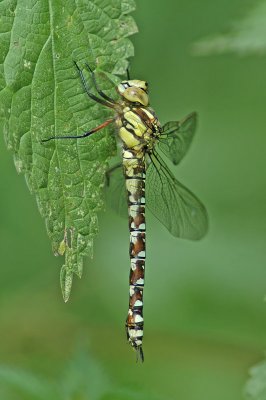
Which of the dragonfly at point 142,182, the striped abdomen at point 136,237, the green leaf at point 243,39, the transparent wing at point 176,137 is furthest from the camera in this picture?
the green leaf at point 243,39

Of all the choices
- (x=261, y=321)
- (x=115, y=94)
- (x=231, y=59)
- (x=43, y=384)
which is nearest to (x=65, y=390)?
(x=43, y=384)

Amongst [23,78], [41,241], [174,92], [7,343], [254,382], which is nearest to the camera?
[23,78]

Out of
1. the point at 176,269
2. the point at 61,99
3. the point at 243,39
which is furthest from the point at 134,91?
the point at 176,269

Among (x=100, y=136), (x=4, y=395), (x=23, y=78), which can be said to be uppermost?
(x=23, y=78)

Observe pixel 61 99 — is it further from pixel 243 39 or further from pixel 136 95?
pixel 243 39

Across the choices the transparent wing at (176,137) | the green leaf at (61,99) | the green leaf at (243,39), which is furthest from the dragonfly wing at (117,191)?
the green leaf at (243,39)

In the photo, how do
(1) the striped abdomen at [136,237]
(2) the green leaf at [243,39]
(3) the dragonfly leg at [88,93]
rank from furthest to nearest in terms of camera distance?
(2) the green leaf at [243,39] → (1) the striped abdomen at [136,237] → (3) the dragonfly leg at [88,93]

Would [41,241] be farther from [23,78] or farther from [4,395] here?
[23,78]

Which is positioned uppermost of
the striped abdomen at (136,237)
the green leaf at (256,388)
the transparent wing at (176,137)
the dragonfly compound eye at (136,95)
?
the dragonfly compound eye at (136,95)

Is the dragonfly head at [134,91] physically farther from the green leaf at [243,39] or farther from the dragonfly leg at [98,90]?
the green leaf at [243,39]
